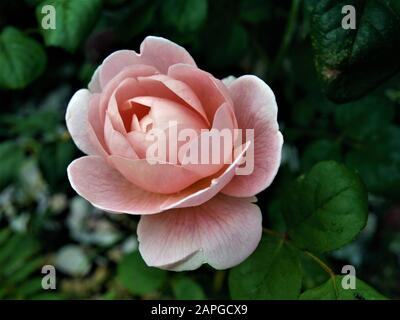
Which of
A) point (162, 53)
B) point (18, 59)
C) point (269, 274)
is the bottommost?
point (269, 274)

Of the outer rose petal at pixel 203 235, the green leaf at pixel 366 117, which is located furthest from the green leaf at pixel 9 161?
the green leaf at pixel 366 117

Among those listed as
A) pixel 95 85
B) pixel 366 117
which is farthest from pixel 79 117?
pixel 366 117

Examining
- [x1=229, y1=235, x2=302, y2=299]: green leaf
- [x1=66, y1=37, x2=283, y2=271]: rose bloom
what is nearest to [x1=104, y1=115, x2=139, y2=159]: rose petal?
[x1=66, y1=37, x2=283, y2=271]: rose bloom

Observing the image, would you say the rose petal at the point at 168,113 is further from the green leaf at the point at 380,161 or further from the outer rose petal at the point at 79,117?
the green leaf at the point at 380,161

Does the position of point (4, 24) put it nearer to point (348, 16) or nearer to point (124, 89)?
point (124, 89)

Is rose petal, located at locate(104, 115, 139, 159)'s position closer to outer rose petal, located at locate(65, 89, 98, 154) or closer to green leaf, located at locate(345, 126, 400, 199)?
outer rose petal, located at locate(65, 89, 98, 154)

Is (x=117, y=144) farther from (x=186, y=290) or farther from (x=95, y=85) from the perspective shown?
(x=186, y=290)
